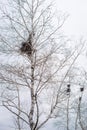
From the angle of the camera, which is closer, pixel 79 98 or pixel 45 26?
pixel 45 26

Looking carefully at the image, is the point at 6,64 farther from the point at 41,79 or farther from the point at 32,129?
the point at 32,129

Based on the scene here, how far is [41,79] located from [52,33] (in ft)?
6.97

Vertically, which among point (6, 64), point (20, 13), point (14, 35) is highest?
point (20, 13)

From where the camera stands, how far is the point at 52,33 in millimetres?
15273

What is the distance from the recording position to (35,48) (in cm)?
1538

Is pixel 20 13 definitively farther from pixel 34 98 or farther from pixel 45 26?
pixel 34 98

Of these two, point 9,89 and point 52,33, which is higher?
point 52,33

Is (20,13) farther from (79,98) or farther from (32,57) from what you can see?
(79,98)

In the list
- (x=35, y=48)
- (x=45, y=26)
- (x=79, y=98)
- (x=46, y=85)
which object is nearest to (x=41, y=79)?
(x=46, y=85)

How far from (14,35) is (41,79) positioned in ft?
7.55

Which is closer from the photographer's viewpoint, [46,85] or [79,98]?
[46,85]

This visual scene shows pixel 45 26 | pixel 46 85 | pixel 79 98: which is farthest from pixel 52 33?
pixel 79 98

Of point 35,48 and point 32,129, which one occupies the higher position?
point 35,48

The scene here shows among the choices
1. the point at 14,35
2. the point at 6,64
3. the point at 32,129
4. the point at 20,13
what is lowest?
the point at 32,129
